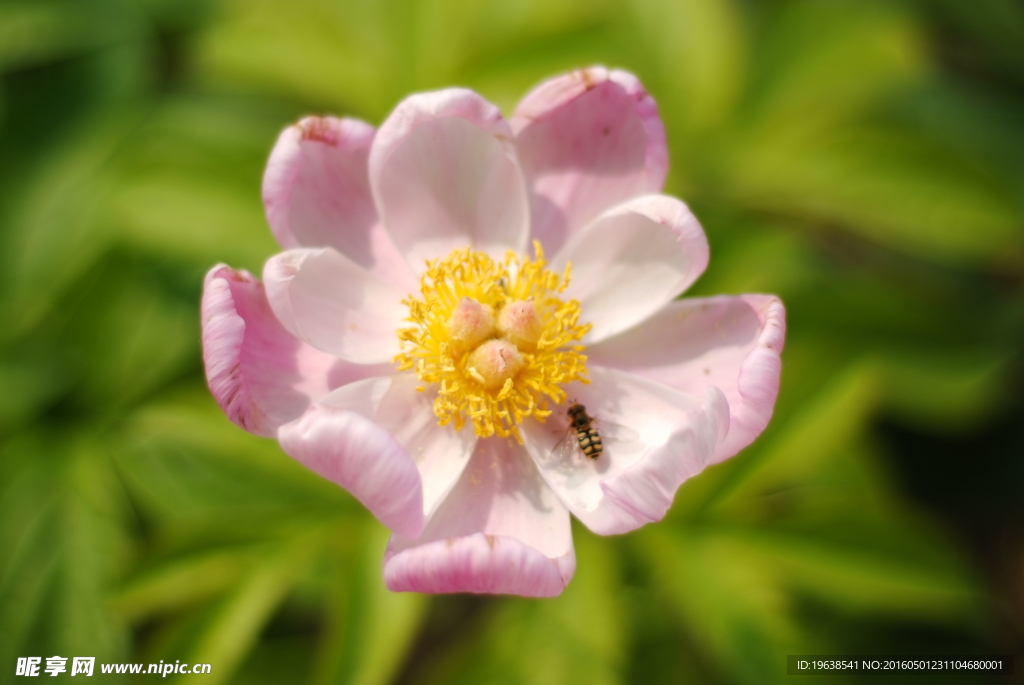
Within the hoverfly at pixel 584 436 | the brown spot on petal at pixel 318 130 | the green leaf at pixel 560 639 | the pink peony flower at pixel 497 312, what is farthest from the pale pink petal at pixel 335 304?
the green leaf at pixel 560 639

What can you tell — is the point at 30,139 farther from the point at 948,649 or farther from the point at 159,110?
the point at 948,649

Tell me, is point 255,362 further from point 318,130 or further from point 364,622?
point 364,622

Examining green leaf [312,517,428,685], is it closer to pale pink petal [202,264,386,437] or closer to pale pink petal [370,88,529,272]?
pale pink petal [202,264,386,437]

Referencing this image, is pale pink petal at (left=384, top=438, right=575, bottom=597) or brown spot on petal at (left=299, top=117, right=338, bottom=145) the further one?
brown spot on petal at (left=299, top=117, right=338, bottom=145)

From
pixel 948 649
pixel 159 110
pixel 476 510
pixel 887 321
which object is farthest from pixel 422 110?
pixel 948 649

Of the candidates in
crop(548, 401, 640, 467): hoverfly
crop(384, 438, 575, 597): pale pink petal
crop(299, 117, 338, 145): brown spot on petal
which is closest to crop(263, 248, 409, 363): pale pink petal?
crop(299, 117, 338, 145): brown spot on petal

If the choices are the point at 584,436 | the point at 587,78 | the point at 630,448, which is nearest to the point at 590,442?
the point at 584,436

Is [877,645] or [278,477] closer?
[278,477]

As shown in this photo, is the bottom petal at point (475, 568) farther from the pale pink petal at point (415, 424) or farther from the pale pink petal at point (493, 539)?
the pale pink petal at point (415, 424)
